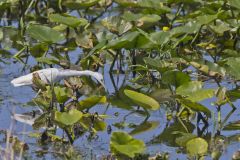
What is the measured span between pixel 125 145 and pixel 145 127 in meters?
0.73

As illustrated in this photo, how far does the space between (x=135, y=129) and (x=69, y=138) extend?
0.37 metres

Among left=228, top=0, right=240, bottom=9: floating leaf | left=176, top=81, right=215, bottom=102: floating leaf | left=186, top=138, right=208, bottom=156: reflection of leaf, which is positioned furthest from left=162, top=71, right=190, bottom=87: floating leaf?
left=228, top=0, right=240, bottom=9: floating leaf

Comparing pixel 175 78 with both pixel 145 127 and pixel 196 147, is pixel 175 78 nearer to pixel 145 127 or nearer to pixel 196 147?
pixel 145 127

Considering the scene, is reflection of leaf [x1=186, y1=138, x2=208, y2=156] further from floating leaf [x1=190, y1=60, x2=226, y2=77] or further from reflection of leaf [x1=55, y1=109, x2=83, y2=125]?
floating leaf [x1=190, y1=60, x2=226, y2=77]

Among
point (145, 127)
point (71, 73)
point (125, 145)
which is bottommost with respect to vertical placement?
point (145, 127)

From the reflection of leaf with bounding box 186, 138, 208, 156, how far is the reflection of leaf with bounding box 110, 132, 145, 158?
9.9 inches

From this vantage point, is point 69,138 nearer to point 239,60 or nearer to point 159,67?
point 159,67

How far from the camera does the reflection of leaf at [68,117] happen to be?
320cm

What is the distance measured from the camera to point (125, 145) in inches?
114

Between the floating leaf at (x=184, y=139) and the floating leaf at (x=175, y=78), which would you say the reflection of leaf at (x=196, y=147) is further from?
the floating leaf at (x=175, y=78)

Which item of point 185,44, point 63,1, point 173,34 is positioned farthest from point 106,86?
point 63,1

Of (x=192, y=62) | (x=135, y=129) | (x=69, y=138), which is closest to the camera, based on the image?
(x=69, y=138)

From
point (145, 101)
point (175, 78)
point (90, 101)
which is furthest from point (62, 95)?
point (175, 78)

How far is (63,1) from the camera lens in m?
5.27
